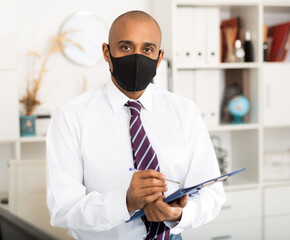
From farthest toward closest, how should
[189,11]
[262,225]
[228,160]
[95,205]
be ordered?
[228,160] < [262,225] < [189,11] < [95,205]

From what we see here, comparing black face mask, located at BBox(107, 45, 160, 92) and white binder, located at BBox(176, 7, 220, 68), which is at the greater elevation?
white binder, located at BBox(176, 7, 220, 68)

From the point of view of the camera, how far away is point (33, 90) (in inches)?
108

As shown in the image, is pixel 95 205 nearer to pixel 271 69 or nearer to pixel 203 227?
pixel 203 227

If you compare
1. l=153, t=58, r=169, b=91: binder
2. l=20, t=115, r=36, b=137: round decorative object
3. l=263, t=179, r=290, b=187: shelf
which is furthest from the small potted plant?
l=263, t=179, r=290, b=187: shelf

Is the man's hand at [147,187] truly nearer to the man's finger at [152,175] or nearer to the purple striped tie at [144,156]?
the man's finger at [152,175]

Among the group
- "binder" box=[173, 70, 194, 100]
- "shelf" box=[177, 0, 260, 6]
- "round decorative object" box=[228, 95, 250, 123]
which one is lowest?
"round decorative object" box=[228, 95, 250, 123]

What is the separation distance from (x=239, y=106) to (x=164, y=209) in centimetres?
185

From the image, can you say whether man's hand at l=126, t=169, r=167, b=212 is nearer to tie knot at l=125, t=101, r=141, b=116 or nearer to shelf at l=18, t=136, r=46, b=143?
tie knot at l=125, t=101, r=141, b=116

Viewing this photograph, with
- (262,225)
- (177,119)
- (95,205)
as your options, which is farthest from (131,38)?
(262,225)

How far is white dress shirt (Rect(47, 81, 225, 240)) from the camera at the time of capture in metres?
1.39

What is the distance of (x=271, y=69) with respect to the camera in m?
2.94

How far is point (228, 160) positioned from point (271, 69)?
82cm

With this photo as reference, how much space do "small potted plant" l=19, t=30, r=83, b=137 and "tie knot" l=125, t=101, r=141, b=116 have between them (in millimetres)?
1224

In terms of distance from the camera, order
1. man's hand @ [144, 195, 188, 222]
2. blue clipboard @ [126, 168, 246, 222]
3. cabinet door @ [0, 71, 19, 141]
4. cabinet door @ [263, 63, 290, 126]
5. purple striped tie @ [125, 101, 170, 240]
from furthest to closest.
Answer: cabinet door @ [263, 63, 290, 126] < cabinet door @ [0, 71, 19, 141] < purple striped tie @ [125, 101, 170, 240] < man's hand @ [144, 195, 188, 222] < blue clipboard @ [126, 168, 246, 222]
